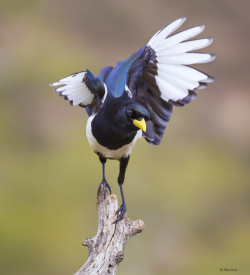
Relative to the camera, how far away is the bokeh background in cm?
423

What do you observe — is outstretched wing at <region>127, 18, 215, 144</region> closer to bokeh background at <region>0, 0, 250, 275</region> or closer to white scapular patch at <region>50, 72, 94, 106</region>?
white scapular patch at <region>50, 72, 94, 106</region>

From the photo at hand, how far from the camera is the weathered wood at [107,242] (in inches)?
87.7

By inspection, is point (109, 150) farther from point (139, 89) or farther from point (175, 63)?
point (175, 63)

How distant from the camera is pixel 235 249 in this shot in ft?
14.5

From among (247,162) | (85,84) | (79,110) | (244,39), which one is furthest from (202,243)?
(244,39)

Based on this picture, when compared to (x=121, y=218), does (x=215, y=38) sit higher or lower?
higher

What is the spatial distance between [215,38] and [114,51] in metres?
1.16

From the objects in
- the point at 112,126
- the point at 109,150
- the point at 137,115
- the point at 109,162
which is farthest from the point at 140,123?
the point at 109,162

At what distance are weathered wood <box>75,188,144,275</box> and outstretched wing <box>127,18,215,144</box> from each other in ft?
1.22

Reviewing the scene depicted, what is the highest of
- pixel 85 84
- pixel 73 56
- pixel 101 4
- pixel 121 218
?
pixel 101 4

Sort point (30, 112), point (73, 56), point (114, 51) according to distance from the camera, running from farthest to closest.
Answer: point (114, 51), point (73, 56), point (30, 112)

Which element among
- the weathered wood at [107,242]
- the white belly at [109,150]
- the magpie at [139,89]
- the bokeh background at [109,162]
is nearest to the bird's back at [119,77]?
the magpie at [139,89]

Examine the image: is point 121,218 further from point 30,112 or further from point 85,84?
point 30,112

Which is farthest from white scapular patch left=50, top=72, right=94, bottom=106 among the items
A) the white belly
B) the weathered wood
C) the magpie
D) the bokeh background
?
the bokeh background
